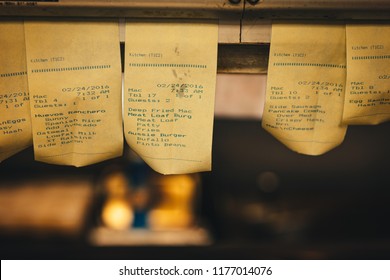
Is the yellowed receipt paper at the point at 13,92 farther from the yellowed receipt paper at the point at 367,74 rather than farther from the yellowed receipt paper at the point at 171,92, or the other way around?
the yellowed receipt paper at the point at 367,74

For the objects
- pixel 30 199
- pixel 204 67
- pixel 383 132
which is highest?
pixel 204 67

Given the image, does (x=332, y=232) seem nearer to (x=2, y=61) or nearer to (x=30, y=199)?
(x=30, y=199)

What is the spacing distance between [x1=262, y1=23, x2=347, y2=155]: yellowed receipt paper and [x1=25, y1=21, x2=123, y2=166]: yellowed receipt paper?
0.32 m

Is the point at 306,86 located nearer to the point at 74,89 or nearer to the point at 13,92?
the point at 74,89

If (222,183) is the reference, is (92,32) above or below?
above

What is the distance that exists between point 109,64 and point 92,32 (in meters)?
0.07

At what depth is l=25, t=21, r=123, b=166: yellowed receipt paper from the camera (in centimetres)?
Result: 79

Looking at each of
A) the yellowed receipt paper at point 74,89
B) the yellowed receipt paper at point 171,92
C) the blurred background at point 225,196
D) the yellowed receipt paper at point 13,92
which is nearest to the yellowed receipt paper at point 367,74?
the yellowed receipt paper at point 171,92

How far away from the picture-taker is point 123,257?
2076 mm

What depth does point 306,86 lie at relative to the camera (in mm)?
826

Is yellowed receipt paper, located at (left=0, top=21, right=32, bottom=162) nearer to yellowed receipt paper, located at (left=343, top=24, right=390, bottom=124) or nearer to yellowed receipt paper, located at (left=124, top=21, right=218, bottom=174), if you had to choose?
yellowed receipt paper, located at (left=124, top=21, right=218, bottom=174)

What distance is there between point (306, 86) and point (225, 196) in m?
2.93

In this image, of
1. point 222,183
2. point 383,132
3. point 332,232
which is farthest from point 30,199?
point 383,132

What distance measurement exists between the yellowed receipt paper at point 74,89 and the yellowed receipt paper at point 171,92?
0.12 feet
